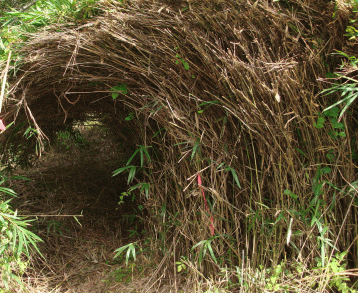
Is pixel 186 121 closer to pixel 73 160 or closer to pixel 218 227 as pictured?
pixel 218 227

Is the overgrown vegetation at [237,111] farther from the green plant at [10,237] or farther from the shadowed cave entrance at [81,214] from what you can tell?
the shadowed cave entrance at [81,214]

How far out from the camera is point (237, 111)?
1.83 m

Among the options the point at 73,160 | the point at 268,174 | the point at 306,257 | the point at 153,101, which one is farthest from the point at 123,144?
the point at 306,257

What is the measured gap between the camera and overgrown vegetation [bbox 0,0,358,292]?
1695mm

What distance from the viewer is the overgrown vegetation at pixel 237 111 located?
1695 millimetres

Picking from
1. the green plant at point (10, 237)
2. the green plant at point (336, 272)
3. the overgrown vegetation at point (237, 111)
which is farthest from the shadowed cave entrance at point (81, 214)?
the green plant at point (336, 272)

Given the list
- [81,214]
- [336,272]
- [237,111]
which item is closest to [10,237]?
[81,214]

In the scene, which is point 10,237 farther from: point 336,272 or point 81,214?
point 336,272

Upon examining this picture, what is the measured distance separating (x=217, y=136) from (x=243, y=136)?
0.15m

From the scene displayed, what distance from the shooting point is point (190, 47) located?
1.94m

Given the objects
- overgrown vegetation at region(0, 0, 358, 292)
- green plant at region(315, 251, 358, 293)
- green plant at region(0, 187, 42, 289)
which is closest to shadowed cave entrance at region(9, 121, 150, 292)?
green plant at region(0, 187, 42, 289)

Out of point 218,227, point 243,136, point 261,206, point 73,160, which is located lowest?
point 73,160

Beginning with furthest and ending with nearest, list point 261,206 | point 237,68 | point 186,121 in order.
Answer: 1. point 186,121
2. point 261,206
3. point 237,68

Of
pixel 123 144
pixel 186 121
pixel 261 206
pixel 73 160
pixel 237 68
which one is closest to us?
pixel 237 68
